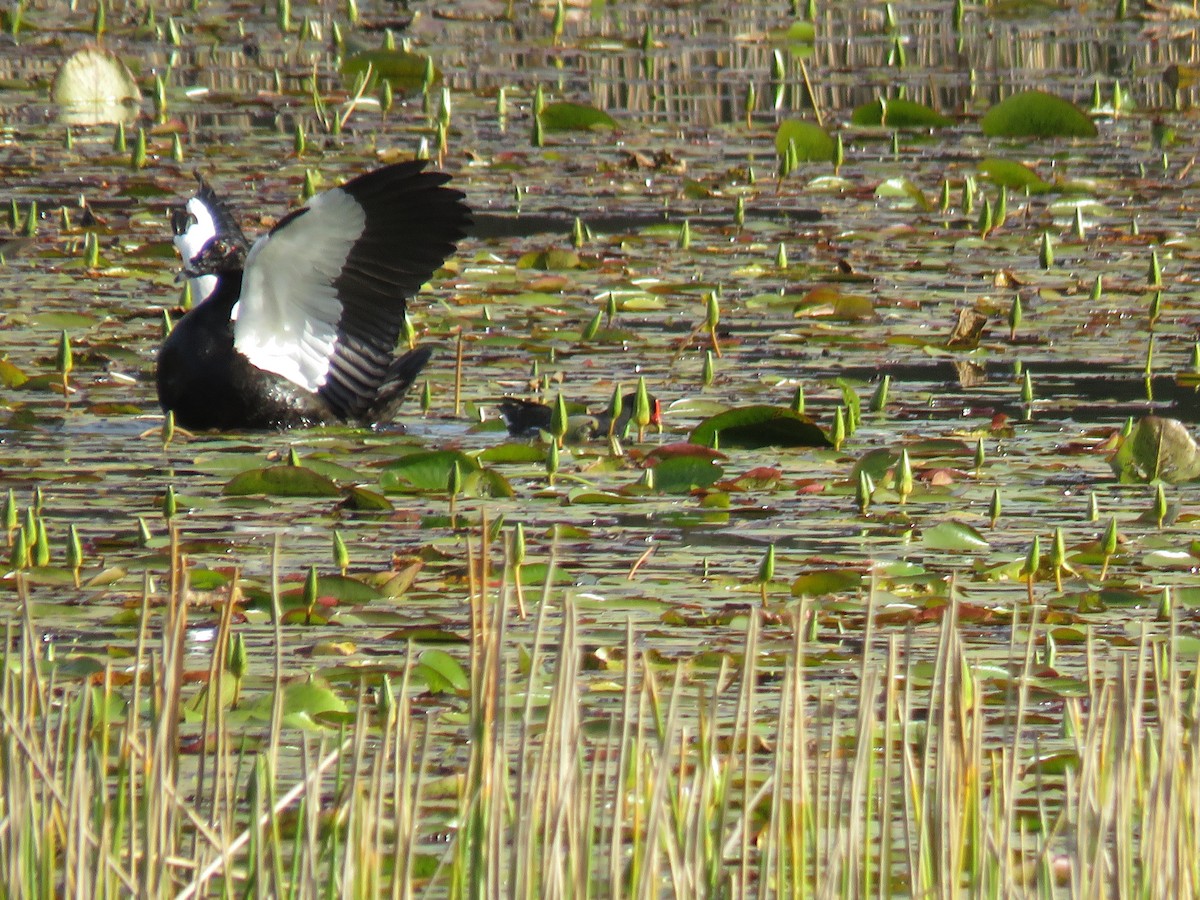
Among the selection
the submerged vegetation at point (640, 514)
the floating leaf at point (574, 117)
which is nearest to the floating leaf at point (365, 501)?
the submerged vegetation at point (640, 514)

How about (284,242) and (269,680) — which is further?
(284,242)

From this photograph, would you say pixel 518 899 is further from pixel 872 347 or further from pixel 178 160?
pixel 178 160

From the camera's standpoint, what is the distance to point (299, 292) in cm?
666

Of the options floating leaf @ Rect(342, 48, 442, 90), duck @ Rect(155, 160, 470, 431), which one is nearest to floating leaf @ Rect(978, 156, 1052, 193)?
floating leaf @ Rect(342, 48, 442, 90)

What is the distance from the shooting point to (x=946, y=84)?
12.7 meters

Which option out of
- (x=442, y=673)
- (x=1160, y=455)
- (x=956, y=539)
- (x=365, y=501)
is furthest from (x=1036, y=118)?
(x=442, y=673)

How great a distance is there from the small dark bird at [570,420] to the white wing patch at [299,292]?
69cm

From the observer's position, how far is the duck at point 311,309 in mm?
6469

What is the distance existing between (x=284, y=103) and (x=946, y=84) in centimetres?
350

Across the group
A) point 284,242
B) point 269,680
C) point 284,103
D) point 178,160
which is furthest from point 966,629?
point 284,103

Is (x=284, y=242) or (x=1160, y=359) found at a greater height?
(x=284, y=242)

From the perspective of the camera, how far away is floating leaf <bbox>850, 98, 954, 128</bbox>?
11.2 meters

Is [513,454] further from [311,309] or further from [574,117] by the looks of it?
[574,117]

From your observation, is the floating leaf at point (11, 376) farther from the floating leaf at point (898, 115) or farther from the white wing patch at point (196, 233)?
the floating leaf at point (898, 115)
